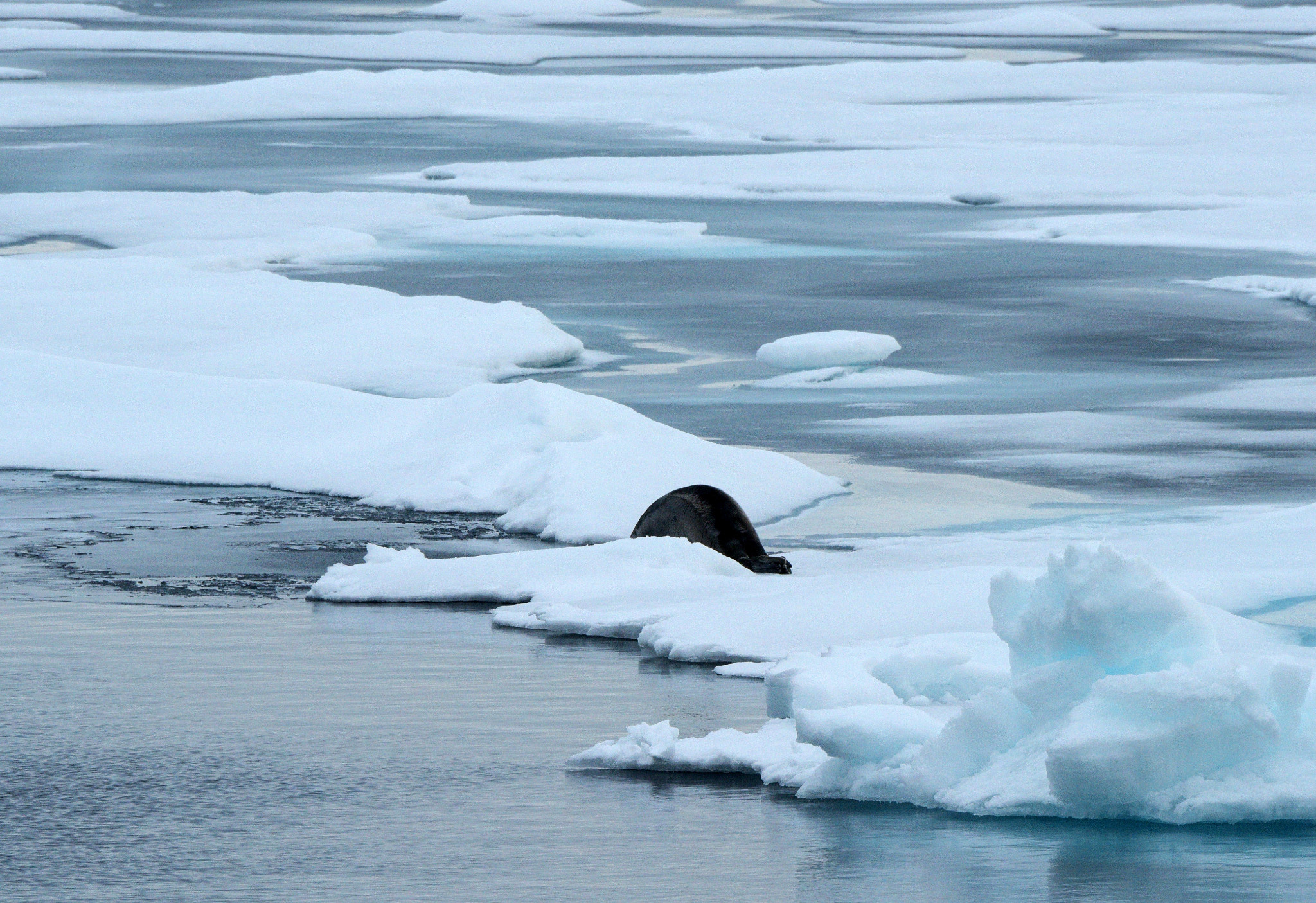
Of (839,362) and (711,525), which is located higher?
(839,362)

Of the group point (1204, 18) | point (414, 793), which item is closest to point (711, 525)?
point (414, 793)

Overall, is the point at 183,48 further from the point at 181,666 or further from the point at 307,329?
the point at 181,666

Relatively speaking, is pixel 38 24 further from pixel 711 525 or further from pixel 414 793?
pixel 414 793

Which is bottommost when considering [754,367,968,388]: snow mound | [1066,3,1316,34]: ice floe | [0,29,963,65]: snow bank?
[754,367,968,388]: snow mound

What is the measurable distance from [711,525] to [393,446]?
3.15m

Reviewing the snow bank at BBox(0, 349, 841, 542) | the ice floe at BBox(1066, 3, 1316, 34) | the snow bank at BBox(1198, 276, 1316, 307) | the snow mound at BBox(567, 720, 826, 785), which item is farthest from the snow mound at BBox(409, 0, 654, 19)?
the snow mound at BBox(567, 720, 826, 785)

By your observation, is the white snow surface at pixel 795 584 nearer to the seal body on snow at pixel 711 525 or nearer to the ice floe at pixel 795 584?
the ice floe at pixel 795 584

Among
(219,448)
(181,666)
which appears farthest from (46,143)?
(181,666)

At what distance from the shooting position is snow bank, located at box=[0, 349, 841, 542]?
462 inches

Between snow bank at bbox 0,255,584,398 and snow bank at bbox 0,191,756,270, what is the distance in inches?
141

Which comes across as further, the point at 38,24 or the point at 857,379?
the point at 38,24

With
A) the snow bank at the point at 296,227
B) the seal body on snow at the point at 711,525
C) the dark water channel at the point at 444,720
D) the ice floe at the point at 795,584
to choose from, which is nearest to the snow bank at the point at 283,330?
the dark water channel at the point at 444,720

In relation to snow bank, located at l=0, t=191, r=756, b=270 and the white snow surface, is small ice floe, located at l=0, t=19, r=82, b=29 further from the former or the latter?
the white snow surface

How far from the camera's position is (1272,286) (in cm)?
2191
